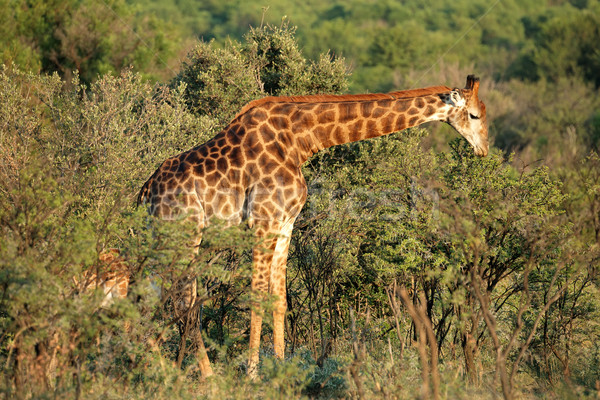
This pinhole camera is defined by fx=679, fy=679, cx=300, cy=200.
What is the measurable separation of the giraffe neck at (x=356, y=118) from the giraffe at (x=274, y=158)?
1cm

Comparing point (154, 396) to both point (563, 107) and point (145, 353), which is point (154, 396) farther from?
point (563, 107)

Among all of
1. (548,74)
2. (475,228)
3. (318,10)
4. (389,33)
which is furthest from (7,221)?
(318,10)

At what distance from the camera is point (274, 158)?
7688mm

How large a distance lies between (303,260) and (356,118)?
2050 millimetres

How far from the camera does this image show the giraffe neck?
26.1ft

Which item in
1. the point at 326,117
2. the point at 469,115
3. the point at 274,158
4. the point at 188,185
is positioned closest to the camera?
the point at 188,185

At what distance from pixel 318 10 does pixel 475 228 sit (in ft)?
210

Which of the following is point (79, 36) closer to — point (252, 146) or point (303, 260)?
point (303, 260)

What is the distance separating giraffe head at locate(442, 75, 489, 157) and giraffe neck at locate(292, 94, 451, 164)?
11 centimetres

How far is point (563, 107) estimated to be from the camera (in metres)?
31.1

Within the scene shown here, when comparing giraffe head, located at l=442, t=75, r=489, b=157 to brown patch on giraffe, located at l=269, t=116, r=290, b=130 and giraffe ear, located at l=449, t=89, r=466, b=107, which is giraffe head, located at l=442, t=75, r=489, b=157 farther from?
brown patch on giraffe, located at l=269, t=116, r=290, b=130

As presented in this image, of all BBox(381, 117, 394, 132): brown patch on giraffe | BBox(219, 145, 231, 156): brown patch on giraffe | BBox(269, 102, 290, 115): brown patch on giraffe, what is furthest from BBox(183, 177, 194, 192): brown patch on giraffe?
BBox(381, 117, 394, 132): brown patch on giraffe

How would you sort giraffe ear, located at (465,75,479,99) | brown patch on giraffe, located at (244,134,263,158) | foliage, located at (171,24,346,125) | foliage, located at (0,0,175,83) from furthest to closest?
foliage, located at (0,0,175,83) < foliage, located at (171,24,346,125) < giraffe ear, located at (465,75,479,99) < brown patch on giraffe, located at (244,134,263,158)

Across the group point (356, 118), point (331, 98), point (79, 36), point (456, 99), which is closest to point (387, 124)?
point (356, 118)
